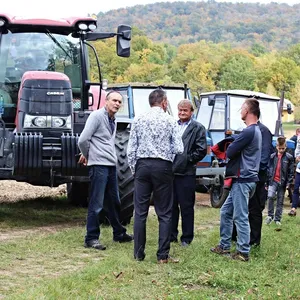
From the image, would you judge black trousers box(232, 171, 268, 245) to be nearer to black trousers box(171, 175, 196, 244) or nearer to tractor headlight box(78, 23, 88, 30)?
black trousers box(171, 175, 196, 244)

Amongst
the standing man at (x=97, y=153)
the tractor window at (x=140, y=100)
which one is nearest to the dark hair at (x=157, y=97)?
the standing man at (x=97, y=153)

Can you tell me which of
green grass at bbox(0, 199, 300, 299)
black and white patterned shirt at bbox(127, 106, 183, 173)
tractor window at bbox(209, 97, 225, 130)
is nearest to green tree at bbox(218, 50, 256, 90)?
tractor window at bbox(209, 97, 225, 130)

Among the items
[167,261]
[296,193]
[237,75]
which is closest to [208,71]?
[237,75]

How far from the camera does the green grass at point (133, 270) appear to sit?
18.8ft

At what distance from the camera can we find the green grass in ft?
18.8

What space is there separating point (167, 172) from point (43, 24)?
3705mm

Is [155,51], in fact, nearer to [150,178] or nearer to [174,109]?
[174,109]

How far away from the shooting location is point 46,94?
364 inches

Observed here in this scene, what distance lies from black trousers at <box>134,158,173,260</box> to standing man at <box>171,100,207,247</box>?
101 centimetres

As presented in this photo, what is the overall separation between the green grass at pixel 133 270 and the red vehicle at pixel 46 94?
843 millimetres

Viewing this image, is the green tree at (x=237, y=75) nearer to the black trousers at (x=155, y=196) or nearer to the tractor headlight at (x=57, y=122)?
the tractor headlight at (x=57, y=122)

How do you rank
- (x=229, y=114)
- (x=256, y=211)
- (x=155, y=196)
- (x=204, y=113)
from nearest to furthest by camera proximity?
(x=155, y=196) < (x=256, y=211) < (x=229, y=114) < (x=204, y=113)

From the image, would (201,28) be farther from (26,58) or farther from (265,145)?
(265,145)

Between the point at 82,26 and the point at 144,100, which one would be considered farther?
the point at 144,100
